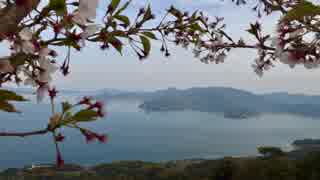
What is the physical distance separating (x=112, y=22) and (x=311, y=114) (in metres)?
202

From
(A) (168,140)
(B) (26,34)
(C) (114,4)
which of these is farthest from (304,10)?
(A) (168,140)

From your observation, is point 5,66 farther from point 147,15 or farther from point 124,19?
point 147,15

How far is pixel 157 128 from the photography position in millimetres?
164875

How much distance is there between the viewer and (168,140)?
443 ft

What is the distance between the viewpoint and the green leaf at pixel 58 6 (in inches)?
27.3

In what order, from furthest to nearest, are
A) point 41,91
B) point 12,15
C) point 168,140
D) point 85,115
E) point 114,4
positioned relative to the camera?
1. point 168,140
2. point 114,4
3. point 41,91
4. point 85,115
5. point 12,15

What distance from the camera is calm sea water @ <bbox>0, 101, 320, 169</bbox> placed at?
11319 centimetres

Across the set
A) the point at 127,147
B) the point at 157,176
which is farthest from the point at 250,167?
the point at 127,147

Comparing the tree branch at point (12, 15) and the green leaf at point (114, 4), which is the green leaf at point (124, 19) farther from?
the tree branch at point (12, 15)

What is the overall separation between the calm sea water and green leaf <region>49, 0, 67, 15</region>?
3511 inches

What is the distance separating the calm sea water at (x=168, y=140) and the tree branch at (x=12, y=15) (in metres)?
89.3

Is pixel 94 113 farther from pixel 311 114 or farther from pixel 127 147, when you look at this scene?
pixel 311 114

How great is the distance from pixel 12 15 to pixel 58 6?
151 millimetres

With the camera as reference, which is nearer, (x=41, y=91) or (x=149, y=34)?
(x=41, y=91)
